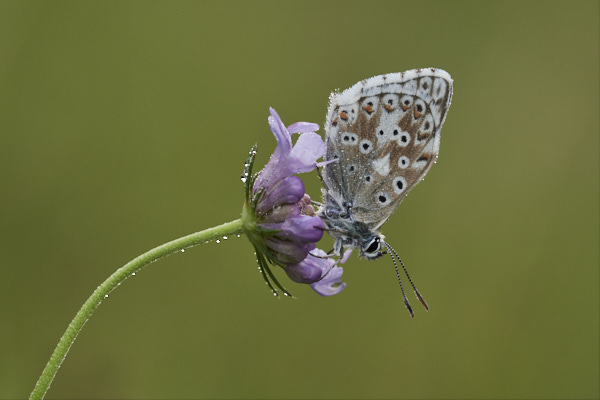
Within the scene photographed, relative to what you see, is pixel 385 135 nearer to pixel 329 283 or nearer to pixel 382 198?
pixel 382 198

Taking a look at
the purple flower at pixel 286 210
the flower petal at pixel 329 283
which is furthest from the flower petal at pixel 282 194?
the flower petal at pixel 329 283

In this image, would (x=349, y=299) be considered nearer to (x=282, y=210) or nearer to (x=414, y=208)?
(x=414, y=208)

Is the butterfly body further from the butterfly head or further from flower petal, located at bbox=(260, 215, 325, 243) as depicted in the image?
flower petal, located at bbox=(260, 215, 325, 243)

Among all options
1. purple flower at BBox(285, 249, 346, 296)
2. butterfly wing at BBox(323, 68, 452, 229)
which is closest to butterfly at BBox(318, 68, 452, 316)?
butterfly wing at BBox(323, 68, 452, 229)

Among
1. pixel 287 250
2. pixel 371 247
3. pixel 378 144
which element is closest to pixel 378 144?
pixel 378 144

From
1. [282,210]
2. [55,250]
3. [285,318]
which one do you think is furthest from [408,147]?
[55,250]

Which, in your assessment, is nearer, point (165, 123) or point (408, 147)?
point (408, 147)
